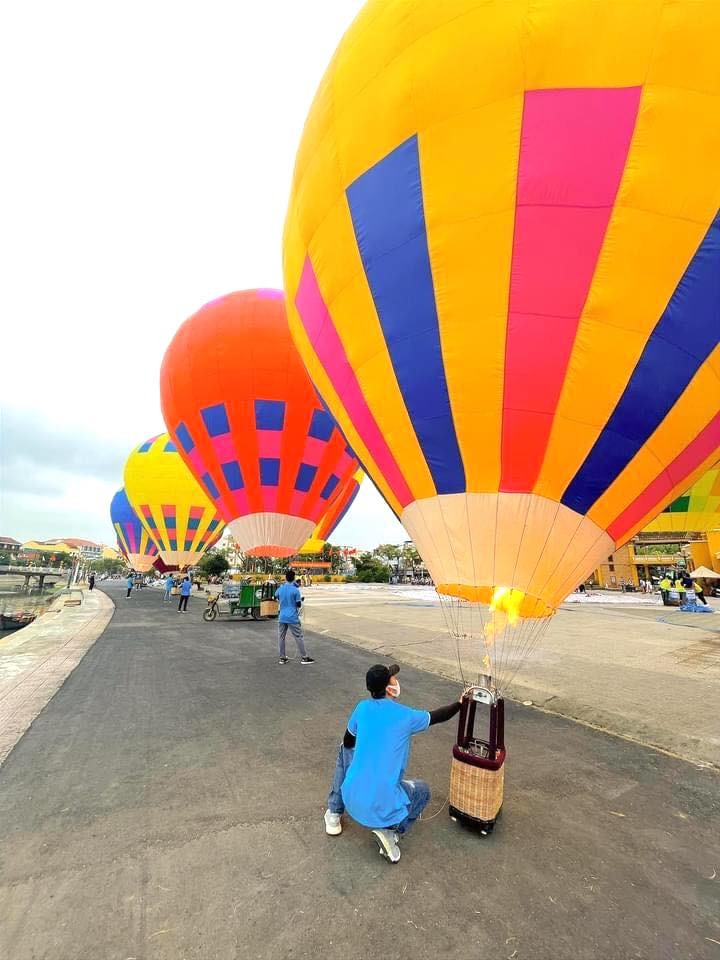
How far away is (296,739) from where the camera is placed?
171 inches

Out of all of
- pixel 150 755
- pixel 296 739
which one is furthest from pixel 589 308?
pixel 150 755

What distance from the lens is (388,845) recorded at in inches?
101

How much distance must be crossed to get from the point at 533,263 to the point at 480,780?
3700mm

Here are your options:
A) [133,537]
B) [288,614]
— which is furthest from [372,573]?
[288,614]

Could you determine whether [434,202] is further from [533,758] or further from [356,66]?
[533,758]

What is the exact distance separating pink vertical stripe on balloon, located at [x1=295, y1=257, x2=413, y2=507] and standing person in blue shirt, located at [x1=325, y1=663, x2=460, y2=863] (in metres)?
2.12

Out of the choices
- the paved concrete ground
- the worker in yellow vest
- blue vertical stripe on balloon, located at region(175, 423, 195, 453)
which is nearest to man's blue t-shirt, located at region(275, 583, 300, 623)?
the paved concrete ground

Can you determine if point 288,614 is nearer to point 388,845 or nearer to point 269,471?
point 269,471

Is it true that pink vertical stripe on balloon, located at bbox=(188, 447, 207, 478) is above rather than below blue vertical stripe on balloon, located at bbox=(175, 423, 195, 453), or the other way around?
below

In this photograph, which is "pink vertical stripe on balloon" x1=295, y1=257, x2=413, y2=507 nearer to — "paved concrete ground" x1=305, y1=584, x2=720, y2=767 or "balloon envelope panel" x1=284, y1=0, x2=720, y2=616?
"balloon envelope panel" x1=284, y1=0, x2=720, y2=616

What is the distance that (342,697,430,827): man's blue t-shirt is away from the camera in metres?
2.61

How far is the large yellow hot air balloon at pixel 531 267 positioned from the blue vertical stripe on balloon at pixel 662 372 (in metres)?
0.01

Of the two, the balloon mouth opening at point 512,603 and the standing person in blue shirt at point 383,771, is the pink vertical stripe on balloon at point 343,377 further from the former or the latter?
the standing person in blue shirt at point 383,771

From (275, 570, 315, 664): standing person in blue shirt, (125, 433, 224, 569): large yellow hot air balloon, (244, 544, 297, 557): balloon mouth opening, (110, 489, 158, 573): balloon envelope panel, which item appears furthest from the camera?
(110, 489, 158, 573): balloon envelope panel
